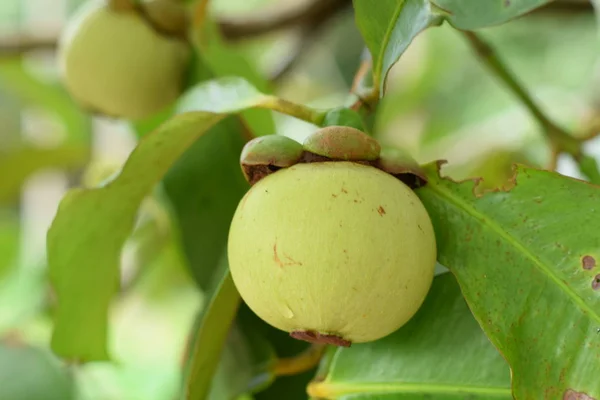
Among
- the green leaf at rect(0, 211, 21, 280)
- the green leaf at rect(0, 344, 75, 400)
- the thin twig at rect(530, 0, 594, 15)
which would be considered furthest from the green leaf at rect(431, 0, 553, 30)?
the green leaf at rect(0, 211, 21, 280)

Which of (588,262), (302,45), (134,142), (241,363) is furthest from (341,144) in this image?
(302,45)

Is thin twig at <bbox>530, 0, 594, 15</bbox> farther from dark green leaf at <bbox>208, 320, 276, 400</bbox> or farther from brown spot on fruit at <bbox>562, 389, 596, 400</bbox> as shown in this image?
brown spot on fruit at <bbox>562, 389, 596, 400</bbox>

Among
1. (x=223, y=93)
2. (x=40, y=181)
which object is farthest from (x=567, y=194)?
(x=40, y=181)

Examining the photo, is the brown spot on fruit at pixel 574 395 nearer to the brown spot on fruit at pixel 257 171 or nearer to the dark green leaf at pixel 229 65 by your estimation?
the brown spot on fruit at pixel 257 171

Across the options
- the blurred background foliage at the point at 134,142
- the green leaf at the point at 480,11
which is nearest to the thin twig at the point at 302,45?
the blurred background foliage at the point at 134,142

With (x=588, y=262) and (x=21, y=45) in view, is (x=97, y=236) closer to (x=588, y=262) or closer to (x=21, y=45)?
Answer: (x=588, y=262)
